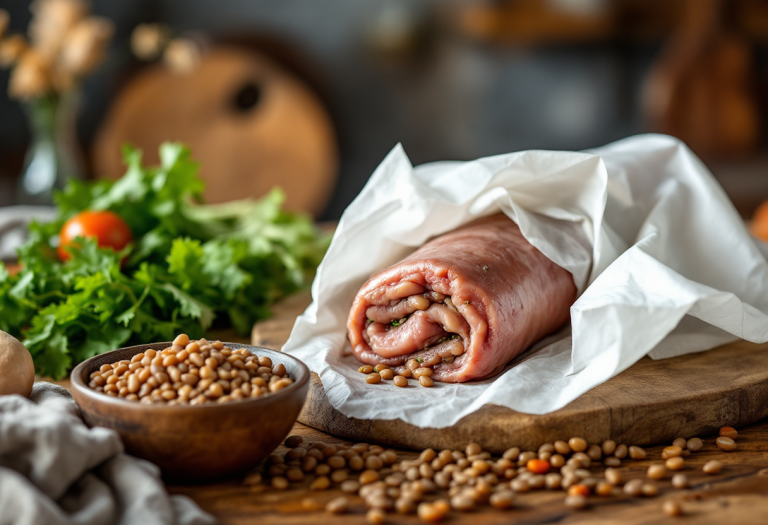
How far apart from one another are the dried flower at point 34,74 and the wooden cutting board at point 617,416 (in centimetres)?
244

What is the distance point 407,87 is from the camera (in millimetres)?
5711

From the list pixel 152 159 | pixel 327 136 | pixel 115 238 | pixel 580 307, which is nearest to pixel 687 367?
pixel 580 307

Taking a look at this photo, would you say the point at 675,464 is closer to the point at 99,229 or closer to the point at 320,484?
the point at 320,484

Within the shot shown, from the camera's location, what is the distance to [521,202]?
81.4 inches

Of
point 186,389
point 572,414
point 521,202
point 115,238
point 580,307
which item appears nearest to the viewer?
point 186,389

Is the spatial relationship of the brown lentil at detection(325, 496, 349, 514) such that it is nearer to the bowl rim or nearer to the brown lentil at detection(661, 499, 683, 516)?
the bowl rim

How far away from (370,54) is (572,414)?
4603mm

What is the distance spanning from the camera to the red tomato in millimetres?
2406

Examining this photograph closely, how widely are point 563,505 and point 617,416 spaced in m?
0.31

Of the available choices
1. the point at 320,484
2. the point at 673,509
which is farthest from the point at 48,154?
the point at 673,509

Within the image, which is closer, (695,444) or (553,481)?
(553,481)

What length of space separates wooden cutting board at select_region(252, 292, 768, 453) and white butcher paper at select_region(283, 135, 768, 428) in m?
0.08

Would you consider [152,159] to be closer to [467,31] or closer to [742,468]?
[467,31]

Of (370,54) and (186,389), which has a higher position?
(370,54)
